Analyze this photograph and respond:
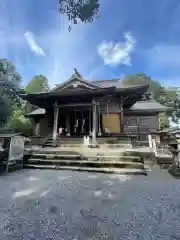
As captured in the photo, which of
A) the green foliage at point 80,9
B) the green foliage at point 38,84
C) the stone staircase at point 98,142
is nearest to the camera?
the green foliage at point 80,9

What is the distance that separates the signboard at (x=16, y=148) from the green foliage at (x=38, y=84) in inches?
852

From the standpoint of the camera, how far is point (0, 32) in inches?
271

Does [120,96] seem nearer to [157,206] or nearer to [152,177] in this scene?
[152,177]

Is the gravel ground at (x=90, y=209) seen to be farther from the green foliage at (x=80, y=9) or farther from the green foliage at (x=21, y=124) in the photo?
the green foliage at (x=21, y=124)

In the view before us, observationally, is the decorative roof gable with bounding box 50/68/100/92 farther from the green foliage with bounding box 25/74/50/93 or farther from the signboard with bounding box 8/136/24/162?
the green foliage with bounding box 25/74/50/93

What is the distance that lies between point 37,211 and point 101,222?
1.13 metres

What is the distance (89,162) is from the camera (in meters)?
5.86

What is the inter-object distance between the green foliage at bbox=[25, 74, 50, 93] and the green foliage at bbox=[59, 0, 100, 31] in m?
22.7

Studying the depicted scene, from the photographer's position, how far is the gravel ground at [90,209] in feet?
6.59

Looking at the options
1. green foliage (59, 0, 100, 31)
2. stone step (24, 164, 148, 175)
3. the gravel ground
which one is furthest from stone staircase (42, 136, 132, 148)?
green foliage (59, 0, 100, 31)

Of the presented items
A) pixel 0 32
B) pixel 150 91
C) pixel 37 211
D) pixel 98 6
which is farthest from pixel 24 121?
pixel 150 91

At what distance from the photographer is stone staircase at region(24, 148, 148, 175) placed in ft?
17.9

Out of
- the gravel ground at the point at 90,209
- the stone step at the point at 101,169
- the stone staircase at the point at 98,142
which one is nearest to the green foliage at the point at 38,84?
the stone staircase at the point at 98,142

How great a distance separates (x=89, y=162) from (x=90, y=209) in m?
3.19
